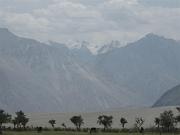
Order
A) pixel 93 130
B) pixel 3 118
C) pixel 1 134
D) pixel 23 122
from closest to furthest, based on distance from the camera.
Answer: pixel 1 134
pixel 93 130
pixel 3 118
pixel 23 122

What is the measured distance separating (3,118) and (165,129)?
1966 inches

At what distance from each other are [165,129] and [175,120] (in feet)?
34.3

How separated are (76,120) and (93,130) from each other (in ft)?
139

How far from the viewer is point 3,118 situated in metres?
175

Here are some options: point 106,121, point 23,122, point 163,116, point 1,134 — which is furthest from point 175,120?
point 1,134

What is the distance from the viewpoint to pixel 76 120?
19975 centimetres

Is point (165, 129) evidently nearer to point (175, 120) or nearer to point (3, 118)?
point (175, 120)

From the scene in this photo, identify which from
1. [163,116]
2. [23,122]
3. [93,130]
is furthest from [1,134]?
[163,116]

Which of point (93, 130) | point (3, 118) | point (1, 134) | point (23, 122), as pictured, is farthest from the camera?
point (23, 122)

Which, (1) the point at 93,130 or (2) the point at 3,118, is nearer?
(1) the point at 93,130

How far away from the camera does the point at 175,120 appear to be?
7298 inches

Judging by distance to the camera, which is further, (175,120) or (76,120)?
(76,120)

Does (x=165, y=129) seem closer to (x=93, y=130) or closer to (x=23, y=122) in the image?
(x=93, y=130)

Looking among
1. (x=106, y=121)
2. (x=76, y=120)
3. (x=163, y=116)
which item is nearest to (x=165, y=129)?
(x=163, y=116)
